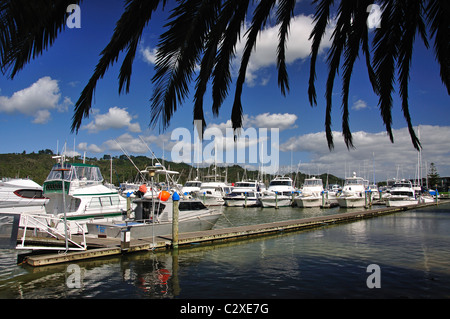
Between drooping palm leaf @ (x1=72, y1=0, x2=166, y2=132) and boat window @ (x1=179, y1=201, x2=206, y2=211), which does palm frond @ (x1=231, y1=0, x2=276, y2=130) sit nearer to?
drooping palm leaf @ (x1=72, y1=0, x2=166, y2=132)

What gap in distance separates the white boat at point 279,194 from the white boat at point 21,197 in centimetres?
2952

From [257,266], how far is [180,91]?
11845mm

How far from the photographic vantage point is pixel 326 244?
1919cm

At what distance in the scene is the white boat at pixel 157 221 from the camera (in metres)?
17.8

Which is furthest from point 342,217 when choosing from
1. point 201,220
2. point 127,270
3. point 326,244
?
point 127,270

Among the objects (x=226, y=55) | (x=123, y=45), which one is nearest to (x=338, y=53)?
(x=226, y=55)

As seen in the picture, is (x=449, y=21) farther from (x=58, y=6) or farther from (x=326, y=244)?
(x=326, y=244)

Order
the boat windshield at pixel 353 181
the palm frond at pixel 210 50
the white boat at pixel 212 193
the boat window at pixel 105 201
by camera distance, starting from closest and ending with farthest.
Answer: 1. the palm frond at pixel 210 50
2. the boat window at pixel 105 201
3. the white boat at pixel 212 193
4. the boat windshield at pixel 353 181

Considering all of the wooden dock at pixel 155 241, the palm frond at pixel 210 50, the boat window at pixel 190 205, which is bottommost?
the wooden dock at pixel 155 241

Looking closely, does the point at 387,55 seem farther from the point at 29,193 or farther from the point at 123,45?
the point at 29,193

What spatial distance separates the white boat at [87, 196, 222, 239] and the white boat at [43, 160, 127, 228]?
2.63 meters

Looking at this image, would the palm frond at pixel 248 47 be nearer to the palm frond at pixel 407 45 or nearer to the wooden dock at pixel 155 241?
the palm frond at pixel 407 45

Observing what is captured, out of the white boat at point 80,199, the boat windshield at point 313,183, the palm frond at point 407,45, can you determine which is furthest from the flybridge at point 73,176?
the boat windshield at point 313,183
